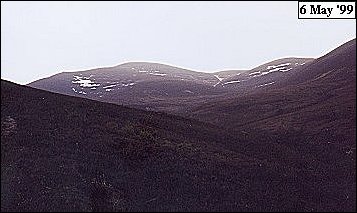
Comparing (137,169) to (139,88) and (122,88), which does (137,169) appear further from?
(122,88)

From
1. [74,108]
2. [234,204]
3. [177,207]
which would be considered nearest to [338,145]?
[234,204]

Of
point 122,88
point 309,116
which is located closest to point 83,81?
point 122,88

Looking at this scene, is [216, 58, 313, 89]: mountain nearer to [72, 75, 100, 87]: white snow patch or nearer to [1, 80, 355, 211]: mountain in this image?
[72, 75, 100, 87]: white snow patch

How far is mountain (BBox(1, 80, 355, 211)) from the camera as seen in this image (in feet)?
66.5

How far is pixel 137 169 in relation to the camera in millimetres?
23438

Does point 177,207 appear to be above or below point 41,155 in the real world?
below

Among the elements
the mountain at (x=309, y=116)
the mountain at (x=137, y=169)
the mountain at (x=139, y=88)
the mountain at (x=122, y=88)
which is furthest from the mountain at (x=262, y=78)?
the mountain at (x=137, y=169)

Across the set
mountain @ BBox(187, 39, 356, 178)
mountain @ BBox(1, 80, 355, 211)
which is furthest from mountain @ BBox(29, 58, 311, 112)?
mountain @ BBox(1, 80, 355, 211)

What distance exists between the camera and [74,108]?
32.3 meters

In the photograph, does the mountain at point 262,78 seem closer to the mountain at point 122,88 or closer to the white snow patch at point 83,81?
the mountain at point 122,88

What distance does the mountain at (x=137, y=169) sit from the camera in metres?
20.3

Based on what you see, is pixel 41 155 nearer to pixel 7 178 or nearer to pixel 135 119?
pixel 7 178

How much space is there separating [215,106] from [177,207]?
122ft

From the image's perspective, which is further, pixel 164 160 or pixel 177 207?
pixel 164 160
